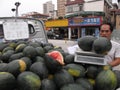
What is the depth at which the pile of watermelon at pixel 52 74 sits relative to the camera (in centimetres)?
233

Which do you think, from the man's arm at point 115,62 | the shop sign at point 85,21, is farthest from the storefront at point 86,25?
the man's arm at point 115,62

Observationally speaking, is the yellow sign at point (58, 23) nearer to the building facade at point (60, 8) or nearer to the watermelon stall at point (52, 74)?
the building facade at point (60, 8)

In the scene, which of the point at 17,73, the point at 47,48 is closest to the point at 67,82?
the point at 17,73

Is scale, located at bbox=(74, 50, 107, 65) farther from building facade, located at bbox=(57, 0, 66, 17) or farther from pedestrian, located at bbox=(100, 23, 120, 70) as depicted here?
building facade, located at bbox=(57, 0, 66, 17)

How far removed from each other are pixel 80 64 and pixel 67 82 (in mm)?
384

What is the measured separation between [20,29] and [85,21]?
38.2m

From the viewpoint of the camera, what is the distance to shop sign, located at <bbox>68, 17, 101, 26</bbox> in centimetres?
4231

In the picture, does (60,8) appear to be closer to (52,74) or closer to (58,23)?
(58,23)

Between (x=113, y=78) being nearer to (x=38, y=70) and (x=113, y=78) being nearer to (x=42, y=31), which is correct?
(x=38, y=70)

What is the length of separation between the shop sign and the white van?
35.7 metres

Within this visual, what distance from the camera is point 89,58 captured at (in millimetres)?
2672

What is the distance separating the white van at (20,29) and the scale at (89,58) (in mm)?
3092

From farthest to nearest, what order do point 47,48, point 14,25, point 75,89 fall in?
point 14,25, point 47,48, point 75,89

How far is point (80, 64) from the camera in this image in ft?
9.03
